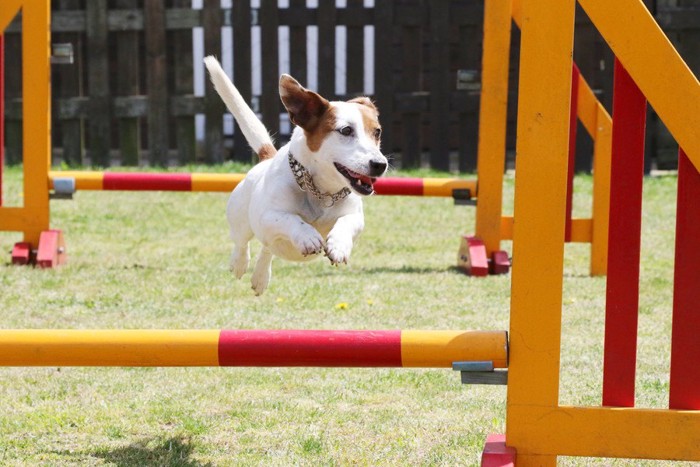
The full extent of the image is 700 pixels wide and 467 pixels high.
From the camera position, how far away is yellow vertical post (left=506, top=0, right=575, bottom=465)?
9.10 feet

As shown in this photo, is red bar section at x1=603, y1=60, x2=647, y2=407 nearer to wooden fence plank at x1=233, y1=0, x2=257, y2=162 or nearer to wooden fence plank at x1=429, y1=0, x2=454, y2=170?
wooden fence plank at x1=429, y1=0, x2=454, y2=170

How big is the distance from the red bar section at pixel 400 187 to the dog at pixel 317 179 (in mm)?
2151

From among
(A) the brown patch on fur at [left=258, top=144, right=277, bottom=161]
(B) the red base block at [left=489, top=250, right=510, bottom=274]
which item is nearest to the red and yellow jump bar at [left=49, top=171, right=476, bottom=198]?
(B) the red base block at [left=489, top=250, right=510, bottom=274]

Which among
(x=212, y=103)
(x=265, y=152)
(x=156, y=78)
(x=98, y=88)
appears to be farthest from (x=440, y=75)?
(x=265, y=152)

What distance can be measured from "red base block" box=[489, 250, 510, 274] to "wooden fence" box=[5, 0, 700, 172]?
433 centimetres

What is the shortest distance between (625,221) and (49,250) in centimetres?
449

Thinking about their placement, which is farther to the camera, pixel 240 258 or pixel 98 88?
pixel 98 88

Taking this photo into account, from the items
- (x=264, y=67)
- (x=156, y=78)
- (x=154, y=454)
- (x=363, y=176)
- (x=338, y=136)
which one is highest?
(x=264, y=67)

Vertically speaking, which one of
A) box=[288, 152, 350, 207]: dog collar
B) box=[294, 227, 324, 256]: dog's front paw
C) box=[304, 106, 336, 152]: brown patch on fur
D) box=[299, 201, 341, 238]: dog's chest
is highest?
box=[304, 106, 336, 152]: brown patch on fur

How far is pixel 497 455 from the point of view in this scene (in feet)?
9.34

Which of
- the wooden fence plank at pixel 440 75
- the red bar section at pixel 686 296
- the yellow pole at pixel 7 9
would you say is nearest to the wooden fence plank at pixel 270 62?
the wooden fence plank at pixel 440 75

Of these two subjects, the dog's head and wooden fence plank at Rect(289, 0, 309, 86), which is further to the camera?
wooden fence plank at Rect(289, 0, 309, 86)

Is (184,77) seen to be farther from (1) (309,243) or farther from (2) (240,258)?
(1) (309,243)

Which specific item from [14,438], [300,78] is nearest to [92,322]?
[14,438]
